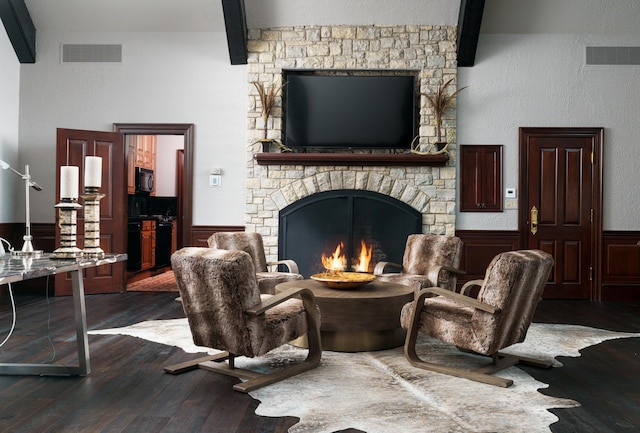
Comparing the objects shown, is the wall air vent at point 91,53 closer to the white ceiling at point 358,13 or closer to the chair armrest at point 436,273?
the white ceiling at point 358,13

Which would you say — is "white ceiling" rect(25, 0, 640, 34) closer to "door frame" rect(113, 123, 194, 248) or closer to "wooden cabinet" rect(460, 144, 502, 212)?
"door frame" rect(113, 123, 194, 248)

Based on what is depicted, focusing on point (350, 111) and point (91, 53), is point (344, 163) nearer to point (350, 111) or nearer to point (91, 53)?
point (350, 111)

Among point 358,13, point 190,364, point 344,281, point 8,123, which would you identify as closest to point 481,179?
point 358,13

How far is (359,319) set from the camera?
4168 millimetres

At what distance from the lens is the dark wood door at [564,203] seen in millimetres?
6973

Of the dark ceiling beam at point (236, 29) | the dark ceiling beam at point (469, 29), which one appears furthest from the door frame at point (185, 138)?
the dark ceiling beam at point (469, 29)

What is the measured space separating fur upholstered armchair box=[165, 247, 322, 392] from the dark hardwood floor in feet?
0.85

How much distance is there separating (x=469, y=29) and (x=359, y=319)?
409 centimetres

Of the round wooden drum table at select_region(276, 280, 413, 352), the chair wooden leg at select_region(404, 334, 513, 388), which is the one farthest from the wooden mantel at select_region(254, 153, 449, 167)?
the chair wooden leg at select_region(404, 334, 513, 388)

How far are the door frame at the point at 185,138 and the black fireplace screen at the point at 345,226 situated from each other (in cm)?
120

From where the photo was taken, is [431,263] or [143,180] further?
[143,180]

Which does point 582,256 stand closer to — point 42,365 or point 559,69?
point 559,69

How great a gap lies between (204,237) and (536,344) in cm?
419

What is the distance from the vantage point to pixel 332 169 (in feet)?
22.8
